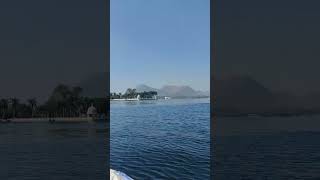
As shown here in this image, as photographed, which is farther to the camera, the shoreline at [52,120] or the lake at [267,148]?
the shoreline at [52,120]

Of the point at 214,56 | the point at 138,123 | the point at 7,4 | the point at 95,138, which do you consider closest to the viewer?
the point at 214,56

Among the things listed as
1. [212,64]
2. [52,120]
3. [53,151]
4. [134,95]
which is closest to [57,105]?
[52,120]

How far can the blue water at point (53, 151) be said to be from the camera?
8406 mm

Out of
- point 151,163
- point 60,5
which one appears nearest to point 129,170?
point 151,163

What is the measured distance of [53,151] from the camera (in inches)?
362

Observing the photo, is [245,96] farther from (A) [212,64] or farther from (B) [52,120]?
(B) [52,120]

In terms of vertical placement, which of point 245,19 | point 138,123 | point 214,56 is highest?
point 245,19

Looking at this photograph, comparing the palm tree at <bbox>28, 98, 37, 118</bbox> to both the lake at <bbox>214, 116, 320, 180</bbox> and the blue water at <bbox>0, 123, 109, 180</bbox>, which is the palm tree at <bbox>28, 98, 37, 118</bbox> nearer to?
the blue water at <bbox>0, 123, 109, 180</bbox>

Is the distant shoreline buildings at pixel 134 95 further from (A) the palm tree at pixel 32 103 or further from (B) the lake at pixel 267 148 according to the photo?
(B) the lake at pixel 267 148

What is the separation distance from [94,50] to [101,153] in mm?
1976

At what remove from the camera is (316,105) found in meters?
8.55

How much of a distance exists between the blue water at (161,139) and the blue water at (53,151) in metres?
0.55

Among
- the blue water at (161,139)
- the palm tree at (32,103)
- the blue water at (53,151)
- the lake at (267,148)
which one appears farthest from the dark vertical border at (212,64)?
the palm tree at (32,103)

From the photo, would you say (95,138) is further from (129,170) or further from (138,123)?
(138,123)
